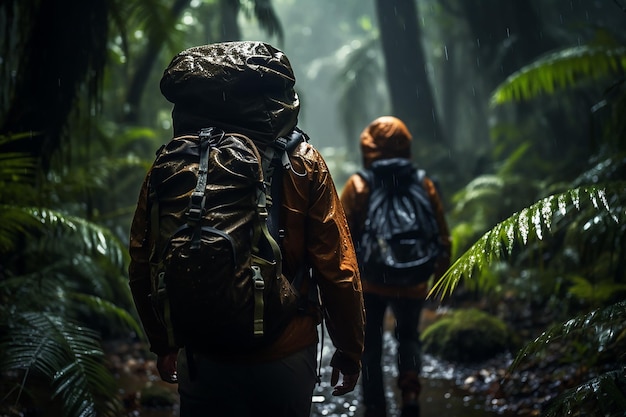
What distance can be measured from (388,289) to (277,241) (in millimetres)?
2109

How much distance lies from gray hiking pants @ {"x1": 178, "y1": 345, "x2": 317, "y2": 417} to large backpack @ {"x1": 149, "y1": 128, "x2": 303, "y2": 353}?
9cm

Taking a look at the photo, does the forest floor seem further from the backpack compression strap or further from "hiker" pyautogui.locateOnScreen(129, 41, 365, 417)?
the backpack compression strap

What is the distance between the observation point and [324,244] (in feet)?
7.74

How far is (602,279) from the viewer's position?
5.54m

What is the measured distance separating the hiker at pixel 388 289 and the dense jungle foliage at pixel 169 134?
0.48m

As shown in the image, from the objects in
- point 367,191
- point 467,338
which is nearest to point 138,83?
point 467,338

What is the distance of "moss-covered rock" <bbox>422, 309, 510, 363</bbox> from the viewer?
6.04 metres

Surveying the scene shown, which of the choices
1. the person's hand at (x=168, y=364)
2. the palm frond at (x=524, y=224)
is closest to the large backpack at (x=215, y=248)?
the person's hand at (x=168, y=364)

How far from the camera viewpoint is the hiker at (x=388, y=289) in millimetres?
4246

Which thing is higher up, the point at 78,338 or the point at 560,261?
the point at 560,261

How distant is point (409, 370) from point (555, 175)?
5215 millimetres

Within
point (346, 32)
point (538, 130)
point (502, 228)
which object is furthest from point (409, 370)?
point (346, 32)

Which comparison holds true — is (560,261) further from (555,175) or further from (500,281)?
(555,175)

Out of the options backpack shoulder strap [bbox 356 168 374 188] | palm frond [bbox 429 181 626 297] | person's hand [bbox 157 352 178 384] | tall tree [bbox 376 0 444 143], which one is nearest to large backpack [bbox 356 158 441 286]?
backpack shoulder strap [bbox 356 168 374 188]
